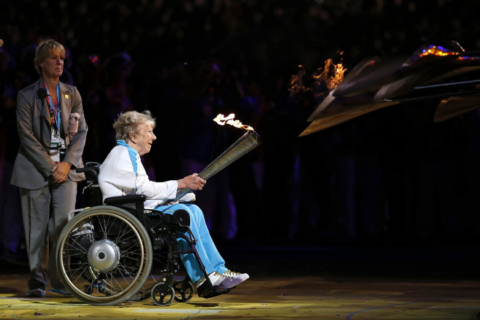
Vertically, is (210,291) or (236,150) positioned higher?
(236,150)

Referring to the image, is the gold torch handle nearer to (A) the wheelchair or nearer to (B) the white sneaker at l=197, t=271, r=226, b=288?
(A) the wheelchair

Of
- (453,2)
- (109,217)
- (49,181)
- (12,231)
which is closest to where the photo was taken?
(109,217)

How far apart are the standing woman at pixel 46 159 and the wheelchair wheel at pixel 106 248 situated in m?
0.70

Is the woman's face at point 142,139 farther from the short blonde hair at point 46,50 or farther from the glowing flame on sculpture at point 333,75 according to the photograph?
the glowing flame on sculpture at point 333,75

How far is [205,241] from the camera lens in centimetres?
480

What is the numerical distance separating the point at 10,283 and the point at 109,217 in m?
1.76

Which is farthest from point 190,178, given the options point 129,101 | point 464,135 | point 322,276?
point 464,135

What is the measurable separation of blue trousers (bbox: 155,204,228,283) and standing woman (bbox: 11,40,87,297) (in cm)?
94

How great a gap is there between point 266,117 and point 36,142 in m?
3.56

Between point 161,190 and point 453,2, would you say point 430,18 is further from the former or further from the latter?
point 161,190

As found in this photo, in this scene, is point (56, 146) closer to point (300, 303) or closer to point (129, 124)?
point (129, 124)

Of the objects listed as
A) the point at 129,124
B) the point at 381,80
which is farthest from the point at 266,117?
the point at 381,80

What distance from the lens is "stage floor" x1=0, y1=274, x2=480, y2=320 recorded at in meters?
4.28

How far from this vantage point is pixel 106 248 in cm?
457
